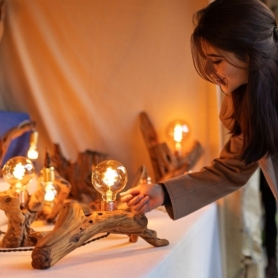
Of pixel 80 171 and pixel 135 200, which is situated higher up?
pixel 80 171

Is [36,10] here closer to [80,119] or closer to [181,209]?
[80,119]

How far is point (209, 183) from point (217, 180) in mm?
21

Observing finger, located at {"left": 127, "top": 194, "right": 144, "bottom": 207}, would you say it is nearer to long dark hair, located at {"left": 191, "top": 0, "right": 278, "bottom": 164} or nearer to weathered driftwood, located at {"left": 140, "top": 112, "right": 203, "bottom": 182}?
long dark hair, located at {"left": 191, "top": 0, "right": 278, "bottom": 164}

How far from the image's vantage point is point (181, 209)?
94 centimetres

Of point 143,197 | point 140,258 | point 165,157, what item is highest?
point 165,157

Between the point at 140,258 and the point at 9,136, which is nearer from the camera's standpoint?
the point at 140,258

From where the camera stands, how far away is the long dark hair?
0.79 m

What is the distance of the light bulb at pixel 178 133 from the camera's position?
4.27ft

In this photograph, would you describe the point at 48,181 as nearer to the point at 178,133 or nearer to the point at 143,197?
the point at 143,197

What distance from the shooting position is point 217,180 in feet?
3.29

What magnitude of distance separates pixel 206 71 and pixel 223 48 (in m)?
0.07

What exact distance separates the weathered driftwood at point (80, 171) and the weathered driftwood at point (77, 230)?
0.44 m

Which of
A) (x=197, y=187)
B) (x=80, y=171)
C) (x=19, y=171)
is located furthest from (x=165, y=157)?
(x=19, y=171)

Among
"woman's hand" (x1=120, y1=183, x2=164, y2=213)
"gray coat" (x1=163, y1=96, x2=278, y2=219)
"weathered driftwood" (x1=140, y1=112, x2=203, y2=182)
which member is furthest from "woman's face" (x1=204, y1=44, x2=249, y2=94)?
"weathered driftwood" (x1=140, y1=112, x2=203, y2=182)
